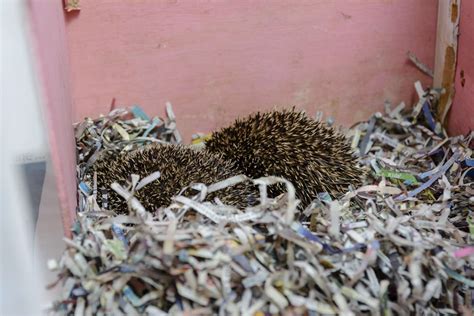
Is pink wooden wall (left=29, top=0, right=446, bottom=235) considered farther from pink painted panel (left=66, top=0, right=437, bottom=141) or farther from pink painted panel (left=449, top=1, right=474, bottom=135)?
pink painted panel (left=449, top=1, right=474, bottom=135)

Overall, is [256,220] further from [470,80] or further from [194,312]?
[470,80]

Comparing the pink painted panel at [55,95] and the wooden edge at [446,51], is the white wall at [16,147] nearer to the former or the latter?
the pink painted panel at [55,95]

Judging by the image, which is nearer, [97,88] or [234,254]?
[234,254]

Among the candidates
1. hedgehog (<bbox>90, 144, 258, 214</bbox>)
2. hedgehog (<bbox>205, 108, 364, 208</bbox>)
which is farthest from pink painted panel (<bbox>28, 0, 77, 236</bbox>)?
hedgehog (<bbox>205, 108, 364, 208</bbox>)

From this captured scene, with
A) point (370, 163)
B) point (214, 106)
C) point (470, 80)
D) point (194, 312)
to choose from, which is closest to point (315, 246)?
point (194, 312)

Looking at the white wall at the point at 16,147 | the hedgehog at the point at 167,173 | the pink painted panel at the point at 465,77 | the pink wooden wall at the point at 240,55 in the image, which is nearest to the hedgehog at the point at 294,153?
the hedgehog at the point at 167,173

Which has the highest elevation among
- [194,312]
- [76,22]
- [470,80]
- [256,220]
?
[76,22]

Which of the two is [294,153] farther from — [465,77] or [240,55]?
[465,77]
